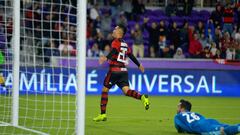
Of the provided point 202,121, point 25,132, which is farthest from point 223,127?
point 25,132

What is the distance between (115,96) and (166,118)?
7.39 meters

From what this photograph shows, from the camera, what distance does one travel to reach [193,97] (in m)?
22.7

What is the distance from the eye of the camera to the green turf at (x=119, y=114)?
12742 mm

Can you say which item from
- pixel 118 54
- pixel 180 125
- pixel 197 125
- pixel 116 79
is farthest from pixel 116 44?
pixel 197 125

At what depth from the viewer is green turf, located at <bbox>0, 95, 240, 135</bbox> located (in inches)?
502

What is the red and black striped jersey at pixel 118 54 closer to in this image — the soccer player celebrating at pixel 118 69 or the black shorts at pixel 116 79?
the soccer player celebrating at pixel 118 69

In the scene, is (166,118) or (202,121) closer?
(202,121)

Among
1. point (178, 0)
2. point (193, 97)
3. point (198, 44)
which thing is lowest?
point (193, 97)

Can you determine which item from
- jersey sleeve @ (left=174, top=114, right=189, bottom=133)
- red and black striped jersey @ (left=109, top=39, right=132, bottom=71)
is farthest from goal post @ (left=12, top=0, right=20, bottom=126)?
jersey sleeve @ (left=174, top=114, right=189, bottom=133)

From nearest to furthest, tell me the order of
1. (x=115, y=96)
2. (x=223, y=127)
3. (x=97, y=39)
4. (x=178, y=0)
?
1. (x=223, y=127)
2. (x=115, y=96)
3. (x=97, y=39)
4. (x=178, y=0)

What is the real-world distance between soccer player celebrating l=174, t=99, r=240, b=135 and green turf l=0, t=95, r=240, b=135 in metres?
0.45

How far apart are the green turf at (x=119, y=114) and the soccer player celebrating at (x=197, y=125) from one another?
45 centimetres

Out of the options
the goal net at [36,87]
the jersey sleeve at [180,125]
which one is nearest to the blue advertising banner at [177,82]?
the goal net at [36,87]

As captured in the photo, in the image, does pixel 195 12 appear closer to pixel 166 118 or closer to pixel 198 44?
pixel 198 44
